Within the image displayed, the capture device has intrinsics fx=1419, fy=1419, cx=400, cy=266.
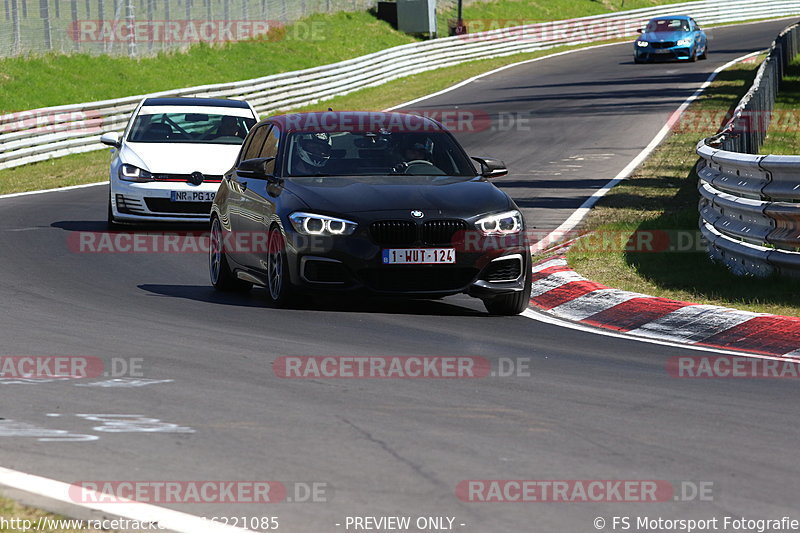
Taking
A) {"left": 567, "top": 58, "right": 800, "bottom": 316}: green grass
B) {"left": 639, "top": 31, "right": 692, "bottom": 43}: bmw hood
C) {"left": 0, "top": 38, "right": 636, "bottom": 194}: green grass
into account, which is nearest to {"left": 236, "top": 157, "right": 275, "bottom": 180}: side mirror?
{"left": 567, "top": 58, "right": 800, "bottom": 316}: green grass

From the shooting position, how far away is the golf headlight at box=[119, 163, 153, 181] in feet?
53.2

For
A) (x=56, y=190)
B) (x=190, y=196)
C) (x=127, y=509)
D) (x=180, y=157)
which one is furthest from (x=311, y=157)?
(x=56, y=190)

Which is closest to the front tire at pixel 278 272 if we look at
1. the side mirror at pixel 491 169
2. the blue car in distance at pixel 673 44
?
the side mirror at pixel 491 169

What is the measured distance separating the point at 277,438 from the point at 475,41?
4374cm

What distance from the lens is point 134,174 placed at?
16.3 m

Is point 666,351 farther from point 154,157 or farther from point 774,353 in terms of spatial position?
point 154,157

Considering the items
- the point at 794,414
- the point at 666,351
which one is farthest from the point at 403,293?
the point at 794,414

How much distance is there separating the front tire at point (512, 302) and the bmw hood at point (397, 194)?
61 cm

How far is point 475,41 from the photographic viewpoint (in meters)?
48.9

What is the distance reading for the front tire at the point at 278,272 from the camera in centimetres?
1042

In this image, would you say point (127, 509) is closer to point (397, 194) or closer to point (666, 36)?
point (397, 194)

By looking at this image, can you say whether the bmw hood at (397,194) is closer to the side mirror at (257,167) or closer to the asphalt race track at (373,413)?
the side mirror at (257,167)

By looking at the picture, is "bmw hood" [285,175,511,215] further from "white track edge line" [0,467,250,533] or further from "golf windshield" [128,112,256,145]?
"golf windshield" [128,112,256,145]

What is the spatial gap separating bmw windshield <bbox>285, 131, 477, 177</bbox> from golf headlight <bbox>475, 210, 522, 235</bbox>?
3.00 feet
